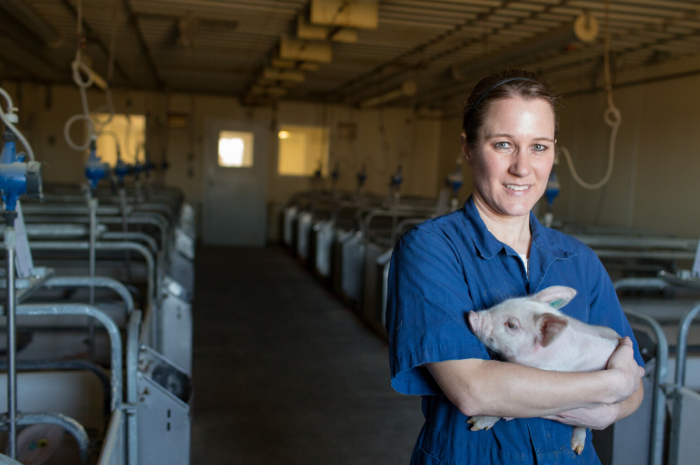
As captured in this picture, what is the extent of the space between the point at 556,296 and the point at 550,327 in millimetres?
121

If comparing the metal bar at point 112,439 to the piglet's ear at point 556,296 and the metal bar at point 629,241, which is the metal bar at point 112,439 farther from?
the metal bar at point 629,241

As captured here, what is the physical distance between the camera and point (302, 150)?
12602 mm

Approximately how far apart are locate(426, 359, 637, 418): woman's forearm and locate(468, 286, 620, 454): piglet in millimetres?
60

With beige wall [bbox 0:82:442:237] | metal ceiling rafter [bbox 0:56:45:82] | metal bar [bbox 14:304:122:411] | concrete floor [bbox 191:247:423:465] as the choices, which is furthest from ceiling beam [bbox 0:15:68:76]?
metal bar [bbox 14:304:122:411]

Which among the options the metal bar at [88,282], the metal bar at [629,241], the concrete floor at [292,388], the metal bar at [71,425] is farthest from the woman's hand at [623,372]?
the metal bar at [629,241]

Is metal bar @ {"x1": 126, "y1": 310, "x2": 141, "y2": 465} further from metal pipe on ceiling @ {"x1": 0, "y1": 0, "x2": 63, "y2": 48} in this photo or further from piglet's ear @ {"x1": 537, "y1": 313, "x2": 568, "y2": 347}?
metal pipe on ceiling @ {"x1": 0, "y1": 0, "x2": 63, "y2": 48}

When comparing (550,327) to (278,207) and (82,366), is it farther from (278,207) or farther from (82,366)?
(278,207)

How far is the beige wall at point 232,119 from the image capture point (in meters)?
10.2

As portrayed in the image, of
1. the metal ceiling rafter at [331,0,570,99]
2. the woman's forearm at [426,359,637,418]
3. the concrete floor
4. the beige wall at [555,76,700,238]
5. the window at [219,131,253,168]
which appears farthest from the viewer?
the window at [219,131,253,168]

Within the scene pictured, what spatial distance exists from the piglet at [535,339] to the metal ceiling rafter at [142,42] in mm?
5189

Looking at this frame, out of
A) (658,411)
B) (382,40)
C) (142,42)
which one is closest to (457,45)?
(382,40)

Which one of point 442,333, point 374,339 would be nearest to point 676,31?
point 374,339

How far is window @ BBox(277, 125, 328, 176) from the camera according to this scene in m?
11.6

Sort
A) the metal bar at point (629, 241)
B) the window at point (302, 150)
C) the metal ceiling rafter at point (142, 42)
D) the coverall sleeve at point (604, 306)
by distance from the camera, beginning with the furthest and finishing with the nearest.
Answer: the window at point (302, 150), the metal ceiling rafter at point (142, 42), the metal bar at point (629, 241), the coverall sleeve at point (604, 306)
